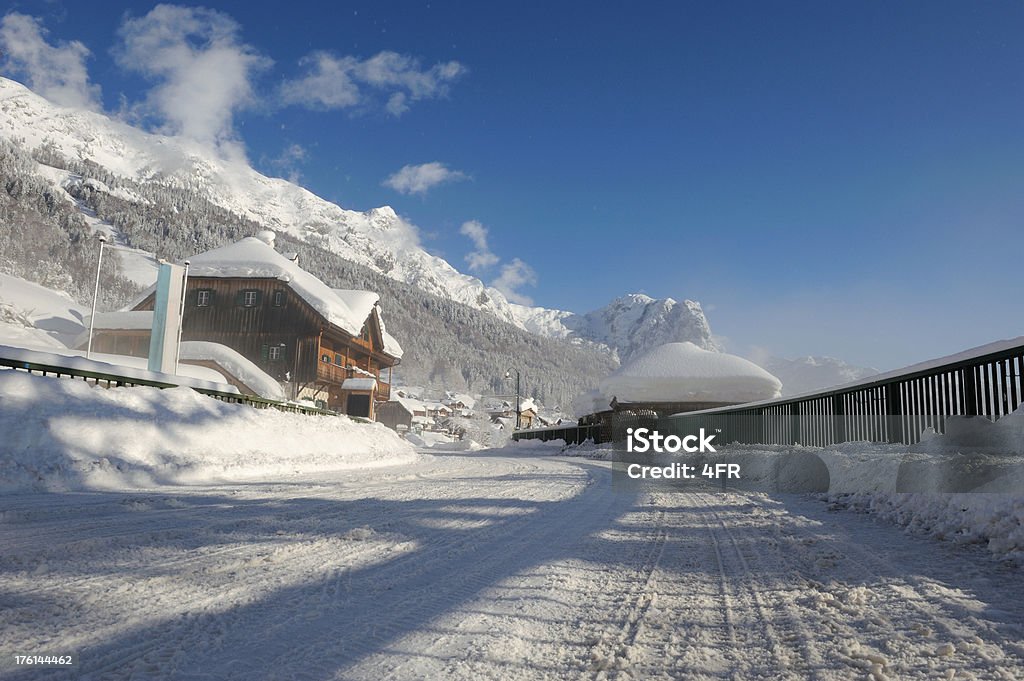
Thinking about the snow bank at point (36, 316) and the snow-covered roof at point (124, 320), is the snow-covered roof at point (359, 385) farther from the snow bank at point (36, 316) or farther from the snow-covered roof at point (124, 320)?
the snow bank at point (36, 316)

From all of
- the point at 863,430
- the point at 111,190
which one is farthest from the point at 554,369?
the point at 863,430

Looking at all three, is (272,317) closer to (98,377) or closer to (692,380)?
(98,377)

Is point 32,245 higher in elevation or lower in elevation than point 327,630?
higher

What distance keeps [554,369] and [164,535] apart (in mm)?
177249

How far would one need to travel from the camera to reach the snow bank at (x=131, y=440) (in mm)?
7000

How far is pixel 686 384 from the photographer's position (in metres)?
40.0

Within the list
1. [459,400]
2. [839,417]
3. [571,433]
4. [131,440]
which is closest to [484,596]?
[131,440]

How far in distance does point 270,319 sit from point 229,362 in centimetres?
509

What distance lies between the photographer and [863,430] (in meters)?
9.37

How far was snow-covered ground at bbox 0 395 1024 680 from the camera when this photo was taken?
2.21m

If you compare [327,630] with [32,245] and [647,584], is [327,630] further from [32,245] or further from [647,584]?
[32,245]

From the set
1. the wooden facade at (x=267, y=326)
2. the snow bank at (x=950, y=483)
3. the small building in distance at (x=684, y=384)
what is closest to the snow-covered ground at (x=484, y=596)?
the snow bank at (x=950, y=483)

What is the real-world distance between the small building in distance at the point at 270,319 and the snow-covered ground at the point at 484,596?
28.4 m

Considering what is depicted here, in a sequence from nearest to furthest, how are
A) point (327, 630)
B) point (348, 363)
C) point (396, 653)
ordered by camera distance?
point (396, 653), point (327, 630), point (348, 363)
